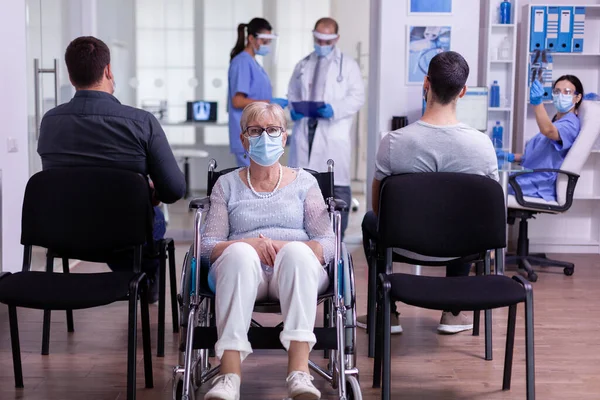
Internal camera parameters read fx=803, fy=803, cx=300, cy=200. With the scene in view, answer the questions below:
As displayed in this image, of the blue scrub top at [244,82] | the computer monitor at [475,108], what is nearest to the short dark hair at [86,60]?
the blue scrub top at [244,82]

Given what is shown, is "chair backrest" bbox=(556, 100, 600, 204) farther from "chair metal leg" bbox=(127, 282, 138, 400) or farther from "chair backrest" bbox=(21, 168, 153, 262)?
"chair metal leg" bbox=(127, 282, 138, 400)

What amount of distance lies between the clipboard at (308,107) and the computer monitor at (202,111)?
117cm

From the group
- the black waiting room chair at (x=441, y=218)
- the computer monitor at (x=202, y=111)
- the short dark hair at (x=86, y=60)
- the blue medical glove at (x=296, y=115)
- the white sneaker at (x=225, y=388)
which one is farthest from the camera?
the computer monitor at (x=202, y=111)

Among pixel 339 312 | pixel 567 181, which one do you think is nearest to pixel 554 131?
pixel 567 181

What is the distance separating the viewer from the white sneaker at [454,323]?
3682 millimetres

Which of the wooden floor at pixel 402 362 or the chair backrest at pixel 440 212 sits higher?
the chair backrest at pixel 440 212

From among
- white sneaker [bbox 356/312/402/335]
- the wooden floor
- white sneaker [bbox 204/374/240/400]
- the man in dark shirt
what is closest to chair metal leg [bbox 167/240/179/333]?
the wooden floor

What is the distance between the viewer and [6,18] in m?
4.08

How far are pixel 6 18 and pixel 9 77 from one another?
0.30 metres

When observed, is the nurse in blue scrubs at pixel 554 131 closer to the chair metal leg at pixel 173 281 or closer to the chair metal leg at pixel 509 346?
the chair metal leg at pixel 509 346

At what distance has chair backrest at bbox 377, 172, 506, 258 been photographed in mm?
2838

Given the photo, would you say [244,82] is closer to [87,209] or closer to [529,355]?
[87,209]

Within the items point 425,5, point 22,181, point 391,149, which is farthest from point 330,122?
point 391,149

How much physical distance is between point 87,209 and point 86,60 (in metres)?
0.63
